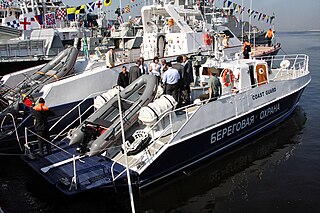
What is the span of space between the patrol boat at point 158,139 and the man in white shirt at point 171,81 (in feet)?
1.39

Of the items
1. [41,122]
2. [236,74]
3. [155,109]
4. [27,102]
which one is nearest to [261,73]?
[236,74]

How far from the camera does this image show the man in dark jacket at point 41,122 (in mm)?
7484

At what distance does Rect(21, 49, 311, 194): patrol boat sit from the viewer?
673 cm

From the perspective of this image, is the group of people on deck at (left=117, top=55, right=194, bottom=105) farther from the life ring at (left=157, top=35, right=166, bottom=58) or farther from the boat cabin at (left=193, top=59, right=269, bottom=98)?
the life ring at (left=157, top=35, right=166, bottom=58)

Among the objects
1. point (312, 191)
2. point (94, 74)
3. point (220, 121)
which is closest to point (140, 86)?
point (220, 121)

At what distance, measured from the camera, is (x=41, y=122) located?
7.57m

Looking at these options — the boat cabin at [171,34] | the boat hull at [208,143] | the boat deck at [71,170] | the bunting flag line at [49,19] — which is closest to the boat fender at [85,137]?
the boat deck at [71,170]

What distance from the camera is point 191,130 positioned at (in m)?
7.40

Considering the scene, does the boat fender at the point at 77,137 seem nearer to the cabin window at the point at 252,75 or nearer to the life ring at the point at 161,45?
the cabin window at the point at 252,75

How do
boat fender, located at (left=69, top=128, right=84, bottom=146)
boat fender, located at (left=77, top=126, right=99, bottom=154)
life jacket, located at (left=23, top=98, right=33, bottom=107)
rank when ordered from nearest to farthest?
1. boat fender, located at (left=77, top=126, right=99, bottom=154)
2. boat fender, located at (left=69, top=128, right=84, bottom=146)
3. life jacket, located at (left=23, top=98, right=33, bottom=107)

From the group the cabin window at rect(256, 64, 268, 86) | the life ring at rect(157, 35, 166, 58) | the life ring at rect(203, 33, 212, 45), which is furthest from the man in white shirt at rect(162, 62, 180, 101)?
Answer: the life ring at rect(157, 35, 166, 58)

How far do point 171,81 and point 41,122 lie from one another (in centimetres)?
346

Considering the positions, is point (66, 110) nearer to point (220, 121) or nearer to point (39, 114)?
point (39, 114)

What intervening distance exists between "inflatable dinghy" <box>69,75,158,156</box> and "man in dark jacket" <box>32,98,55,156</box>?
2.17 feet
